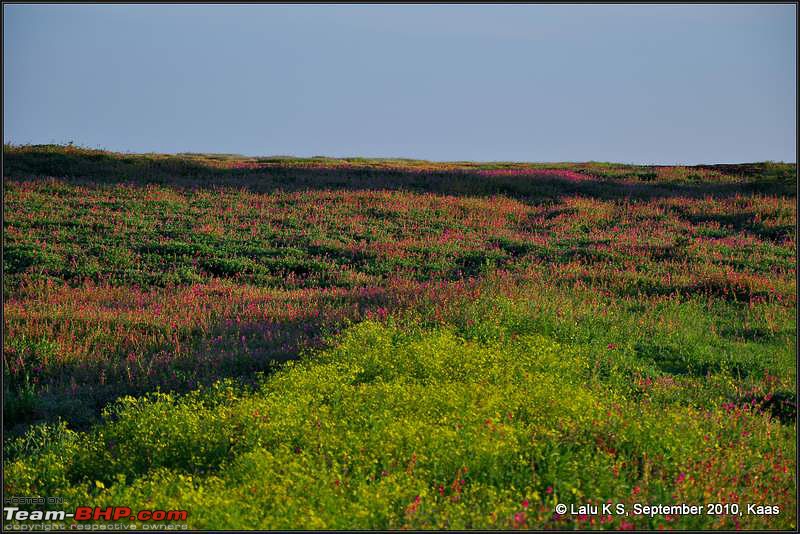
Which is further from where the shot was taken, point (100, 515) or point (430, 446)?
point (430, 446)

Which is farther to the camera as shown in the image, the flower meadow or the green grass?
the flower meadow

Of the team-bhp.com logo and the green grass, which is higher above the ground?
the green grass

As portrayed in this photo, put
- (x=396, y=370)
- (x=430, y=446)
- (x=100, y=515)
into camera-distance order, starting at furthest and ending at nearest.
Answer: (x=396, y=370) → (x=430, y=446) → (x=100, y=515)

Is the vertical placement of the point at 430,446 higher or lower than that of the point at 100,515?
higher

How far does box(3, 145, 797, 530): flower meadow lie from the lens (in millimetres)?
5605

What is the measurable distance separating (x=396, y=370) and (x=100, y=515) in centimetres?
386

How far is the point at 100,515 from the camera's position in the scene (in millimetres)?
5465

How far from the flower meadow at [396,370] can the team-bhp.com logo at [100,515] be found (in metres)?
0.13

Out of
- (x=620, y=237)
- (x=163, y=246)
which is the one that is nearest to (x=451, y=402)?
(x=163, y=246)

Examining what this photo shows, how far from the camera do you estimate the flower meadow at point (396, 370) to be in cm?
561

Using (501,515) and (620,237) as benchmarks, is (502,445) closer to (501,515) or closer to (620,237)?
(501,515)

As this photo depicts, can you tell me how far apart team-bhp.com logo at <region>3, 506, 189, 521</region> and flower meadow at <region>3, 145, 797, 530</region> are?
0.43 ft

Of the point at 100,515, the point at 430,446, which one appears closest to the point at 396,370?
the point at 430,446

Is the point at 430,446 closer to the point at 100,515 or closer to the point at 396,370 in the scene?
the point at 396,370
